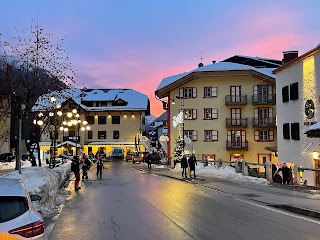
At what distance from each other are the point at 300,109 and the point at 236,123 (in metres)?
21.4

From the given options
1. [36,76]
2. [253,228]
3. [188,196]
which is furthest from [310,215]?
[36,76]

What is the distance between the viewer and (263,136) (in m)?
52.8

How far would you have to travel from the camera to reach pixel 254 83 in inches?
2104

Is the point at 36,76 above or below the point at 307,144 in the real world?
above

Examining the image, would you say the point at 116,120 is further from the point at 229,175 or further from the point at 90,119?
the point at 229,175

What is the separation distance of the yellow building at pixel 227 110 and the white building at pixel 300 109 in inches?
633

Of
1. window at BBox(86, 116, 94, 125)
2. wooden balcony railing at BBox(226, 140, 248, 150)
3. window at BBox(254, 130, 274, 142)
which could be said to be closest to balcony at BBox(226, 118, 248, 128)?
window at BBox(254, 130, 274, 142)

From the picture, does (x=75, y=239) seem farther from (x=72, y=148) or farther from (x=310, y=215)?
(x=72, y=148)

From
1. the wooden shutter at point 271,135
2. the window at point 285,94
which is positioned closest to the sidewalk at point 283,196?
the window at point 285,94

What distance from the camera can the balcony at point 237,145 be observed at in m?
52.0

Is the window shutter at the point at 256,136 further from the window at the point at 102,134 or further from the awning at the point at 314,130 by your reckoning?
the window at the point at 102,134

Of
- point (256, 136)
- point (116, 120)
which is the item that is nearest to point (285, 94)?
point (256, 136)

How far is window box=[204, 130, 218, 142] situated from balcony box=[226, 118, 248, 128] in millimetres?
1993

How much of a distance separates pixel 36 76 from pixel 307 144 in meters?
20.9
